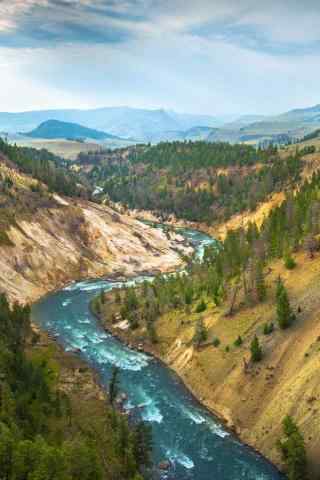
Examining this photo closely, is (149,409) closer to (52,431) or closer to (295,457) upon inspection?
(52,431)

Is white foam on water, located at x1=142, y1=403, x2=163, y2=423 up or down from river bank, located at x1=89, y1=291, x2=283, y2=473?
down

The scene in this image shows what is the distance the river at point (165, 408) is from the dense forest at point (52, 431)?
4.07 meters

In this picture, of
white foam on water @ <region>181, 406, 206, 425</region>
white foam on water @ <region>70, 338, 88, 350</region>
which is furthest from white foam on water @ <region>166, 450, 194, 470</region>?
white foam on water @ <region>70, 338, 88, 350</region>

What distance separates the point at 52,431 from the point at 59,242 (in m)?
94.9

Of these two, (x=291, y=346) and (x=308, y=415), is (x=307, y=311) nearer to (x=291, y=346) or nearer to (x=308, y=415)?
(x=291, y=346)

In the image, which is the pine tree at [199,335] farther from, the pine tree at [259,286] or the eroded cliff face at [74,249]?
the eroded cliff face at [74,249]

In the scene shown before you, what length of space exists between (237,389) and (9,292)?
68010 mm

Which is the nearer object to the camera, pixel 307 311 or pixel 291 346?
pixel 291 346

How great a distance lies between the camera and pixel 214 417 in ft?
224

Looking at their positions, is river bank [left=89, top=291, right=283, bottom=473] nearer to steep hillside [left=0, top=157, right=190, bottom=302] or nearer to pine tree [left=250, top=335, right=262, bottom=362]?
pine tree [left=250, top=335, right=262, bottom=362]

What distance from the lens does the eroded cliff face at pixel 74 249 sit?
12988 centimetres

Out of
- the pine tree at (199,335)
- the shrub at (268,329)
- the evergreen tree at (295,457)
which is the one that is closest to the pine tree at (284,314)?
the shrub at (268,329)

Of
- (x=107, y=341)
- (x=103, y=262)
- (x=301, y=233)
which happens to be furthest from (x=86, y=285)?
(x=301, y=233)

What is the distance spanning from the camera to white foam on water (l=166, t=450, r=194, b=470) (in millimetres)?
57344
